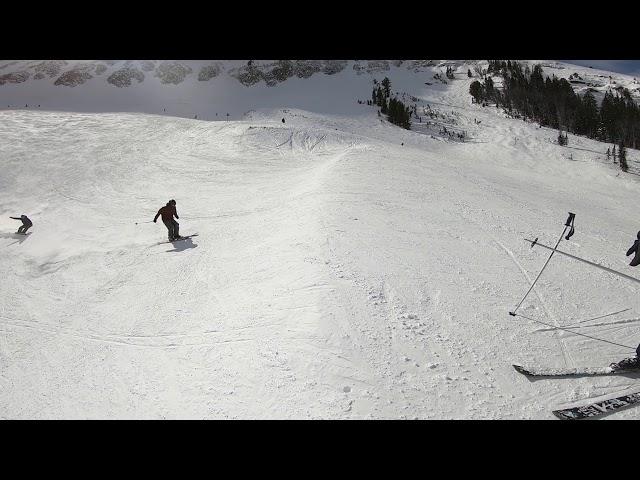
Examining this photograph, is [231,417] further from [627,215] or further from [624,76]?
[624,76]

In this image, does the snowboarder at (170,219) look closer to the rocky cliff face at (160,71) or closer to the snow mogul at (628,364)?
the snow mogul at (628,364)

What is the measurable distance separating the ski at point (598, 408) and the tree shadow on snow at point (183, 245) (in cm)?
1011

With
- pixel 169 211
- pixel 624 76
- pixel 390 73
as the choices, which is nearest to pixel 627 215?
pixel 169 211

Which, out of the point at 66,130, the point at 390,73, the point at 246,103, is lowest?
the point at 66,130

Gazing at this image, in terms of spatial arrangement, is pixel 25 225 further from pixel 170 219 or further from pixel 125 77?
pixel 125 77

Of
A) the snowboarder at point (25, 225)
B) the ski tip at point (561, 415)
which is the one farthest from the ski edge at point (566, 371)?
the snowboarder at point (25, 225)

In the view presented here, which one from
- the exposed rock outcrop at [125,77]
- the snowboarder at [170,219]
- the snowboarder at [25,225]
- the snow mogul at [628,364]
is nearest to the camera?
the snow mogul at [628,364]

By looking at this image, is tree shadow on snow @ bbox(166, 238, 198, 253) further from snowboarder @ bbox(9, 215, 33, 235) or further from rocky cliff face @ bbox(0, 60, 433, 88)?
rocky cliff face @ bbox(0, 60, 433, 88)

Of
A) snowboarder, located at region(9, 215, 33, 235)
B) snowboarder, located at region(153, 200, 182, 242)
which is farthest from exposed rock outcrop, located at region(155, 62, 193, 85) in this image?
snowboarder, located at region(153, 200, 182, 242)

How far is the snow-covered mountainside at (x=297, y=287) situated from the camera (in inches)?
221

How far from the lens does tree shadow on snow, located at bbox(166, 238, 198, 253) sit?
1156cm

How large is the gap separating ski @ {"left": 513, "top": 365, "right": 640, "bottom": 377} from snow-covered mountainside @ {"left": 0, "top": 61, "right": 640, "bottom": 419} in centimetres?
13

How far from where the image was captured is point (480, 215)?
12.9 meters

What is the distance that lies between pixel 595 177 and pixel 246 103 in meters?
37.3
